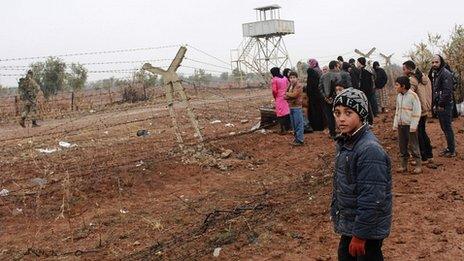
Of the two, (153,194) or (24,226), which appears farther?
(153,194)

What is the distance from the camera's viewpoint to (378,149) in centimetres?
276

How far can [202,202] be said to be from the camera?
623 cm

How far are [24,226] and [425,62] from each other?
40.0ft

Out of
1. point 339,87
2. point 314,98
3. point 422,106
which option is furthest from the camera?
point 314,98

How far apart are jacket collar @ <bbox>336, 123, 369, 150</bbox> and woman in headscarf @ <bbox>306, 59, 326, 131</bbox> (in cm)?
712

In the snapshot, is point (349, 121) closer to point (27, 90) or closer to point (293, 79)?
point (293, 79)

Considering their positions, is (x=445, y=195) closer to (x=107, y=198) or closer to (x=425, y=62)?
(x=107, y=198)

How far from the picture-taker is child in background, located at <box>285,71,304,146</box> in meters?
9.42

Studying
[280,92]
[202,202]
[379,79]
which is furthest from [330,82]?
[202,202]

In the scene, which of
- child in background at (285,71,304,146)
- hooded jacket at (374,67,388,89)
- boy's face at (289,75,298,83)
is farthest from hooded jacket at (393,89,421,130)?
hooded jacket at (374,67,388,89)

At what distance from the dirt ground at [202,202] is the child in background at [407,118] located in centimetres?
33

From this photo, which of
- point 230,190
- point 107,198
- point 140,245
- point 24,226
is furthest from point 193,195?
point 24,226

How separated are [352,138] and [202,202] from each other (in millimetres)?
3660

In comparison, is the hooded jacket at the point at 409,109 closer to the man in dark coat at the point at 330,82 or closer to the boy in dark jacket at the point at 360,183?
the man in dark coat at the point at 330,82
